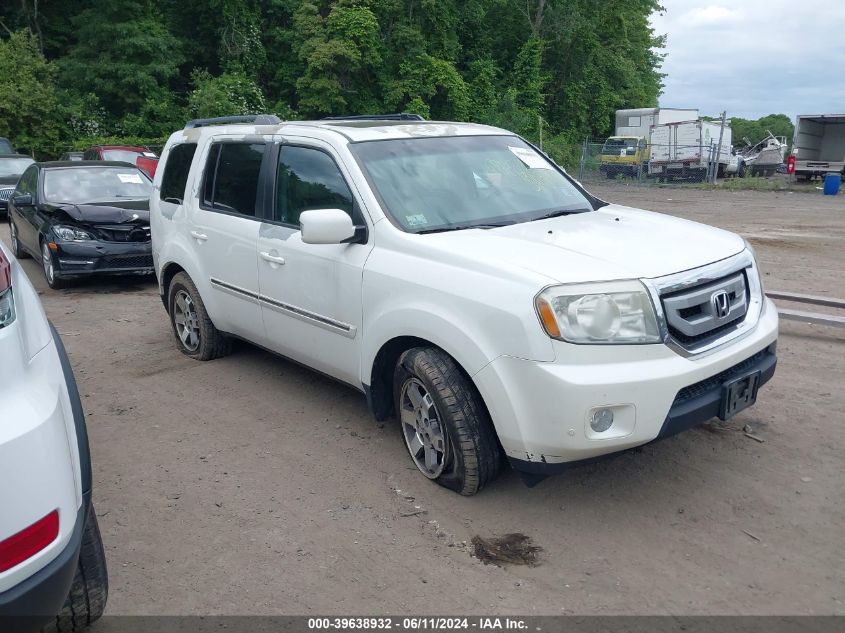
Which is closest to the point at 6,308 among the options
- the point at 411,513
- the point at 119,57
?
the point at 411,513

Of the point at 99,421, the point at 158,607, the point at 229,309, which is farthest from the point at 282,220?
the point at 158,607

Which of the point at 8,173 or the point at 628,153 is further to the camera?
the point at 628,153

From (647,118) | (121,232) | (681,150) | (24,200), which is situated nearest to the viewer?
(121,232)

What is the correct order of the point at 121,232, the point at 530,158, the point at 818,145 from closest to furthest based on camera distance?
the point at 530,158
the point at 121,232
the point at 818,145

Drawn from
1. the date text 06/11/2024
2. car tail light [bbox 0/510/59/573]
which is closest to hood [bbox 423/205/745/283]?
the date text 06/11/2024

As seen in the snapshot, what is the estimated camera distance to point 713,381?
11.9 feet

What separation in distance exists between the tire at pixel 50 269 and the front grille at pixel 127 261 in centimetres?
64

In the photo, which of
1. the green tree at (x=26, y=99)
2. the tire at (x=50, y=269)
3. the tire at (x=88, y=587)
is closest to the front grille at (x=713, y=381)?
the tire at (x=88, y=587)

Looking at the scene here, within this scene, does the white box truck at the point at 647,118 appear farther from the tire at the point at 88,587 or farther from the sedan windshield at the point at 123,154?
the tire at the point at 88,587

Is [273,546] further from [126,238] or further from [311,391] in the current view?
[126,238]

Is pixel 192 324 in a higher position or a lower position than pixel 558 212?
lower

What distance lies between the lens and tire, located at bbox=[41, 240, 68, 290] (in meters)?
9.19

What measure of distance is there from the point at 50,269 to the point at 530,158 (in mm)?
6673

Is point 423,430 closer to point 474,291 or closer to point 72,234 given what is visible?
point 474,291
